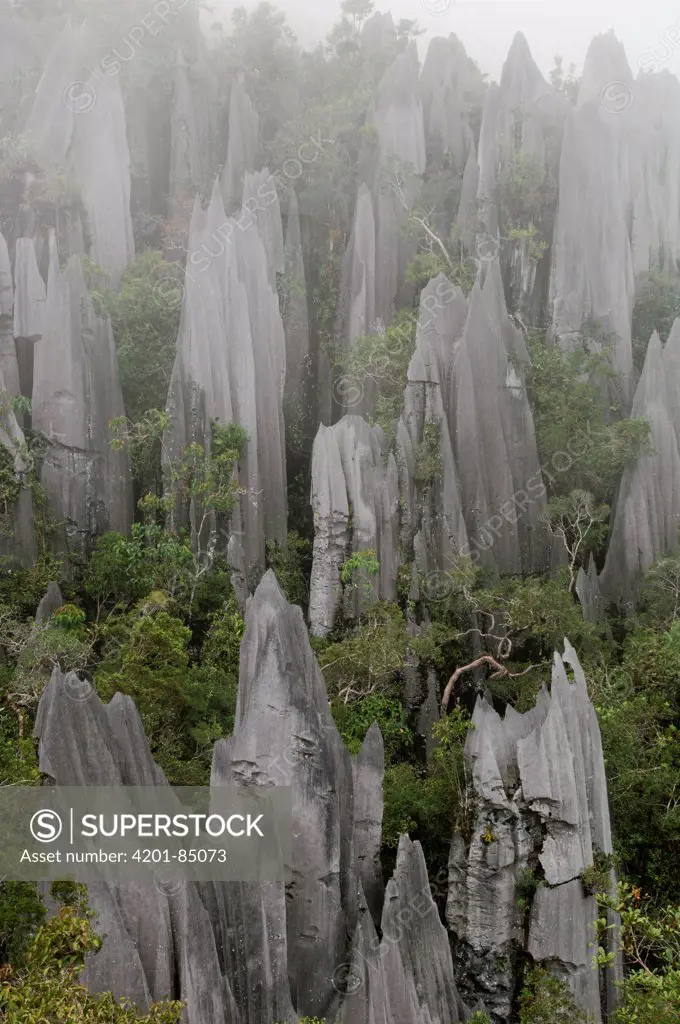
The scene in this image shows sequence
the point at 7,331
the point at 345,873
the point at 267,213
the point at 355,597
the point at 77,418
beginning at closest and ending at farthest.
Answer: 1. the point at 345,873
2. the point at 355,597
3. the point at 77,418
4. the point at 7,331
5. the point at 267,213

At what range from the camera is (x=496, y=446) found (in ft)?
61.1

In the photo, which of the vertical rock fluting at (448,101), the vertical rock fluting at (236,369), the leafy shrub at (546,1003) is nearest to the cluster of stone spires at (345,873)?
the leafy shrub at (546,1003)

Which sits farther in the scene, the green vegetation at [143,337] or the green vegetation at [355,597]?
the green vegetation at [143,337]

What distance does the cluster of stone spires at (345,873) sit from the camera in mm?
8695

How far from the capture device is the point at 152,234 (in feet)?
75.6

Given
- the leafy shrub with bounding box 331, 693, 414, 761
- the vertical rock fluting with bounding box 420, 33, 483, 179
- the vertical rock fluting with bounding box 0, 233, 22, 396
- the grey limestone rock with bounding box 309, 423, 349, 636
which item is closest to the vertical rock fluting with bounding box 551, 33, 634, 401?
the vertical rock fluting with bounding box 420, 33, 483, 179

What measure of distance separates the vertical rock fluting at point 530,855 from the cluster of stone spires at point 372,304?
6.44 meters

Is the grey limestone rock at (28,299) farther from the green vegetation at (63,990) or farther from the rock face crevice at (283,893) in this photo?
the green vegetation at (63,990)

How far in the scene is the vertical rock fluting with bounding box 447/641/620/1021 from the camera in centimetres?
991

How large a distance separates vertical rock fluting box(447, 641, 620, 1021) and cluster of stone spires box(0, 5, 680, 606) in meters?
6.44

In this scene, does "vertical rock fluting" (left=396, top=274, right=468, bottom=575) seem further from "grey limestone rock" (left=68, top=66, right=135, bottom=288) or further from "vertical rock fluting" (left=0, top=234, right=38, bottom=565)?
"grey limestone rock" (left=68, top=66, right=135, bottom=288)

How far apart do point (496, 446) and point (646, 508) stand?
10.4 feet

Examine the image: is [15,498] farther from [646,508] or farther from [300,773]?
[646,508]

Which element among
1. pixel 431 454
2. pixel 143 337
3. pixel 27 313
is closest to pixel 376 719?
pixel 431 454
